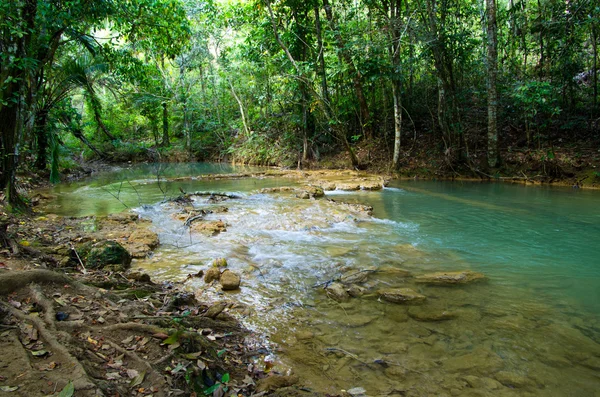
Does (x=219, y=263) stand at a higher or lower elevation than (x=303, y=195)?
lower

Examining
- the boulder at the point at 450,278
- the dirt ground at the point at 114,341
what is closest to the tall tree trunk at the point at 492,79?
the boulder at the point at 450,278

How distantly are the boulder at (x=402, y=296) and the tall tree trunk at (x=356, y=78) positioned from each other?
1085cm

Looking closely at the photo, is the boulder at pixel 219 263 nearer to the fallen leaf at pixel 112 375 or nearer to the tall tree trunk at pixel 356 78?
the fallen leaf at pixel 112 375

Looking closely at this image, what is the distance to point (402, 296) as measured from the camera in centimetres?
422

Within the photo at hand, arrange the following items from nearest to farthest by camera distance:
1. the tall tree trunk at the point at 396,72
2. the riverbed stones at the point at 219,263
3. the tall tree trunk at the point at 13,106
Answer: the riverbed stones at the point at 219,263
the tall tree trunk at the point at 13,106
the tall tree trunk at the point at 396,72

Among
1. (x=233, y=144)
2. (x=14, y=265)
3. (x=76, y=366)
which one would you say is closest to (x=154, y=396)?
(x=76, y=366)

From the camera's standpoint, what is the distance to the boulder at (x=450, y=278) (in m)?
4.70

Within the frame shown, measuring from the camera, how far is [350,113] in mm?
18109

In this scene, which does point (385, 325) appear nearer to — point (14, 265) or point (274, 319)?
point (274, 319)

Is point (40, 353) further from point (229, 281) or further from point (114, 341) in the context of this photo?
point (229, 281)

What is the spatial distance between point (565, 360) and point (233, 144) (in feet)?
79.0

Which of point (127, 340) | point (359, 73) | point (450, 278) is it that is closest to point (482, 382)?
point (450, 278)

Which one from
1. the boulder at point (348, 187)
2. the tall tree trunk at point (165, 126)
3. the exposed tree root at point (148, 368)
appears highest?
the tall tree trunk at point (165, 126)

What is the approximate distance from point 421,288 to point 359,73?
12545 millimetres
